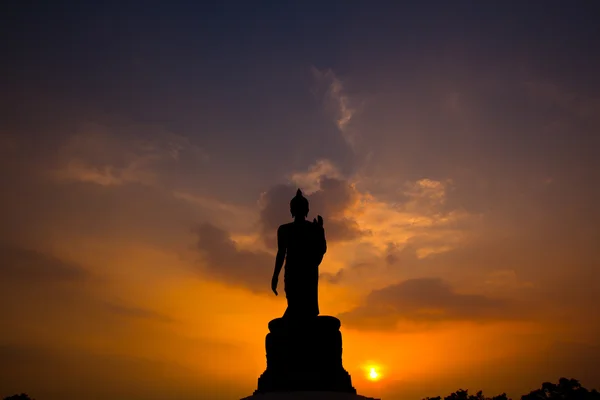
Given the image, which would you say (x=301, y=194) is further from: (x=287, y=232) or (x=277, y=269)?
(x=277, y=269)

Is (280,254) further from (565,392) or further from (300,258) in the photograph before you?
(565,392)

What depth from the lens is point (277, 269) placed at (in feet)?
42.9

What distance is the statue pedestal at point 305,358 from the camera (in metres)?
10.7

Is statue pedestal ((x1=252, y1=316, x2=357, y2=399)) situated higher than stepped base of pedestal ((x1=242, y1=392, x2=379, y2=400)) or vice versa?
statue pedestal ((x1=252, y1=316, x2=357, y2=399))

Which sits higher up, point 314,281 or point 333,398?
point 314,281

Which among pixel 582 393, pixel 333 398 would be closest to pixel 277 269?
pixel 333 398

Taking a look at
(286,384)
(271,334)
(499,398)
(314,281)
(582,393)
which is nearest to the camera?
(286,384)

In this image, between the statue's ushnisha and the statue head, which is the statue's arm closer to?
the statue's ushnisha

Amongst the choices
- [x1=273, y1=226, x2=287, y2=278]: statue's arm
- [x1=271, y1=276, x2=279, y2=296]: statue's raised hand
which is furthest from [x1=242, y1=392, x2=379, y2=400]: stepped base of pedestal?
[x1=273, y1=226, x2=287, y2=278]: statue's arm

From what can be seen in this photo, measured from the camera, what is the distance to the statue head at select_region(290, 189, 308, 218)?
1305 cm

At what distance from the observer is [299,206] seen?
13.0 metres

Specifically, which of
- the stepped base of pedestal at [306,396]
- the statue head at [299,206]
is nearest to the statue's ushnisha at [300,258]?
the statue head at [299,206]

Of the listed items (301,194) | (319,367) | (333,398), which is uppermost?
(301,194)

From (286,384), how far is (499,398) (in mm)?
25417
